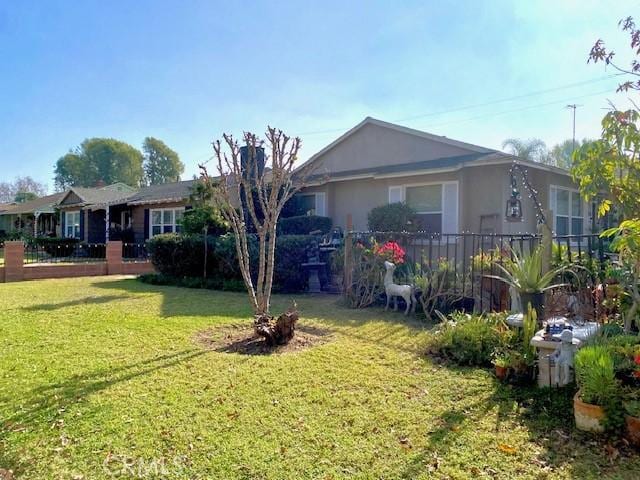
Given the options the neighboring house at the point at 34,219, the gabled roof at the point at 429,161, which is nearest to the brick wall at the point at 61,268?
the gabled roof at the point at 429,161

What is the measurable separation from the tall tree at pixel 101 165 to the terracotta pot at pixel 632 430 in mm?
67204

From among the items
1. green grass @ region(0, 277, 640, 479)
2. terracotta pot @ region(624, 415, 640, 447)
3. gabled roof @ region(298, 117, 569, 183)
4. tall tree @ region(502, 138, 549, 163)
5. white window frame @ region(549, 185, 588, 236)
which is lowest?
green grass @ region(0, 277, 640, 479)

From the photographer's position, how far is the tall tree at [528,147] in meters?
35.7

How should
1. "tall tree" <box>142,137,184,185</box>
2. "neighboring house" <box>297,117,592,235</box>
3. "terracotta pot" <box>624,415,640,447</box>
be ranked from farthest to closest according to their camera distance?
"tall tree" <box>142,137,184,185</box>
"neighboring house" <box>297,117,592,235</box>
"terracotta pot" <box>624,415,640,447</box>

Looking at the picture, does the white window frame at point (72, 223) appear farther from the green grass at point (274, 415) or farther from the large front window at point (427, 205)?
the green grass at point (274, 415)

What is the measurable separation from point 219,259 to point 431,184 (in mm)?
6771


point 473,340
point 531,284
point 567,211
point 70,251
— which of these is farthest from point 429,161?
point 70,251

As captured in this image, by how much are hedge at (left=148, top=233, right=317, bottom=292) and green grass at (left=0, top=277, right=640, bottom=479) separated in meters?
4.73

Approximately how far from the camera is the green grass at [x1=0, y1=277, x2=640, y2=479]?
9.70 ft

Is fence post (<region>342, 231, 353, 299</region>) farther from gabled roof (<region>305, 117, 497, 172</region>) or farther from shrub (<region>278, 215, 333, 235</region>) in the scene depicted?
gabled roof (<region>305, 117, 497, 172</region>)

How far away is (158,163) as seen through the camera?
66562 millimetres

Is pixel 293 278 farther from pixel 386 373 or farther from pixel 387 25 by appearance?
pixel 387 25

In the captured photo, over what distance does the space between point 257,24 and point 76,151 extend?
6546cm

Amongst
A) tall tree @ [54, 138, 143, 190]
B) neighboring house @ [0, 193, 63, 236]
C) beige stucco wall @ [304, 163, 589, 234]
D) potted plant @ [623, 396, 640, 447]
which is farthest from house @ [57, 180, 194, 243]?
tall tree @ [54, 138, 143, 190]
